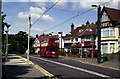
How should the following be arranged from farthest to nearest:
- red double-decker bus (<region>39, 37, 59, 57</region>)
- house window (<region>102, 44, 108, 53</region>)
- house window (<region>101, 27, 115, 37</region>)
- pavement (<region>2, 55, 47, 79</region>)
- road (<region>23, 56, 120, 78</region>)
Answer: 1. house window (<region>102, 44, 108, 53</region>)
2. house window (<region>101, 27, 115, 37</region>)
3. red double-decker bus (<region>39, 37, 59, 57</region>)
4. road (<region>23, 56, 120, 78</region>)
5. pavement (<region>2, 55, 47, 79</region>)

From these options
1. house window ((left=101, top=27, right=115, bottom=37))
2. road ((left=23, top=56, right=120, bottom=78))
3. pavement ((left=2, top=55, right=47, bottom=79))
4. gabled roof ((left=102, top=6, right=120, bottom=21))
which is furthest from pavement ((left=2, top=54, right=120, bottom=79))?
gabled roof ((left=102, top=6, right=120, bottom=21))

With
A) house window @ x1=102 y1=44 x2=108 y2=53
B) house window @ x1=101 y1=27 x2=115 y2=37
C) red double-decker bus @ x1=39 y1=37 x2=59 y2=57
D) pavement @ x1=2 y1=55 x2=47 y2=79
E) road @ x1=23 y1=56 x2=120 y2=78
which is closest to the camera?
pavement @ x1=2 y1=55 x2=47 y2=79

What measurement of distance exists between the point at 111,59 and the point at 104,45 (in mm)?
12554

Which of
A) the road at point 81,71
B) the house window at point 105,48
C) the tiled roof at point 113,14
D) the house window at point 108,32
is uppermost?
the tiled roof at point 113,14

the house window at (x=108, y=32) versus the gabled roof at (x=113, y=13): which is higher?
the gabled roof at (x=113, y=13)

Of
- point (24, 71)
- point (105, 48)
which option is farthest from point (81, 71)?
point (105, 48)

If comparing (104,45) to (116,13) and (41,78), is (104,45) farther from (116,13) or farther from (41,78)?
(41,78)

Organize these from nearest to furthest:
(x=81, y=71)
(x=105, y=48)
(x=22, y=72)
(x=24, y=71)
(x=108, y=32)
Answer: (x=22, y=72) → (x=24, y=71) → (x=81, y=71) → (x=108, y=32) → (x=105, y=48)

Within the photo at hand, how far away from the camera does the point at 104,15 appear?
131 ft

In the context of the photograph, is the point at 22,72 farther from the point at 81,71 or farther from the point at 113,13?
the point at 113,13

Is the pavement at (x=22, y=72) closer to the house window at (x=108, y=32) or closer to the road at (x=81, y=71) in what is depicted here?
the road at (x=81, y=71)

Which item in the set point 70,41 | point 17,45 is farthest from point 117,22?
point 17,45

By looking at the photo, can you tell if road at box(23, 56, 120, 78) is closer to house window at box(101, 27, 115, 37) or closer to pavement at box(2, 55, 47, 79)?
pavement at box(2, 55, 47, 79)

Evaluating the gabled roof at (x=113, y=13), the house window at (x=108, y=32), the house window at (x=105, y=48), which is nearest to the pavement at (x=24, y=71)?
the house window at (x=108, y=32)
